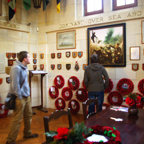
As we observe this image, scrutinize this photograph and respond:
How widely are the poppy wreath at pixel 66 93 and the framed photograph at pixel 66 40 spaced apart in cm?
132

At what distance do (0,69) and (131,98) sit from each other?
3.90 m

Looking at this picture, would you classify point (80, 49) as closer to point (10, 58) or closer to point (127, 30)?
point (127, 30)

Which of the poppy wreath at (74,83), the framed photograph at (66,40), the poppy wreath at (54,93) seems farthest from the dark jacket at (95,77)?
the poppy wreath at (54,93)

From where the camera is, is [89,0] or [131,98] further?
[89,0]

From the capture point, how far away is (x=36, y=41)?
5965mm

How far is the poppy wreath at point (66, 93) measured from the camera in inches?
212

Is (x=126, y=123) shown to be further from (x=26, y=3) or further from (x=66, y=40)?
(x=26, y=3)

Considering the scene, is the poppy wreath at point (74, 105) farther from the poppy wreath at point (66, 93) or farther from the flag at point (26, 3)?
the flag at point (26, 3)

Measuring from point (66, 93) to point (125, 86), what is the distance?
190 cm

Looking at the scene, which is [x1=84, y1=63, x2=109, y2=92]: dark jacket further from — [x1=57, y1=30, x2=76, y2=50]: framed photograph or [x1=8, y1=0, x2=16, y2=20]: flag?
[x1=8, y1=0, x2=16, y2=20]: flag

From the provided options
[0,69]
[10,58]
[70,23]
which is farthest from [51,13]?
[0,69]

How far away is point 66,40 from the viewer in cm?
548

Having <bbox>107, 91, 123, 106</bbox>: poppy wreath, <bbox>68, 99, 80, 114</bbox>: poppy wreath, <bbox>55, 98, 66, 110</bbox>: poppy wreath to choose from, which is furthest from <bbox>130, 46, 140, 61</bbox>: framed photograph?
<bbox>55, 98, 66, 110</bbox>: poppy wreath

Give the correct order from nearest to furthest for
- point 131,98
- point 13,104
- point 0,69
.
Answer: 1. point 131,98
2. point 13,104
3. point 0,69
